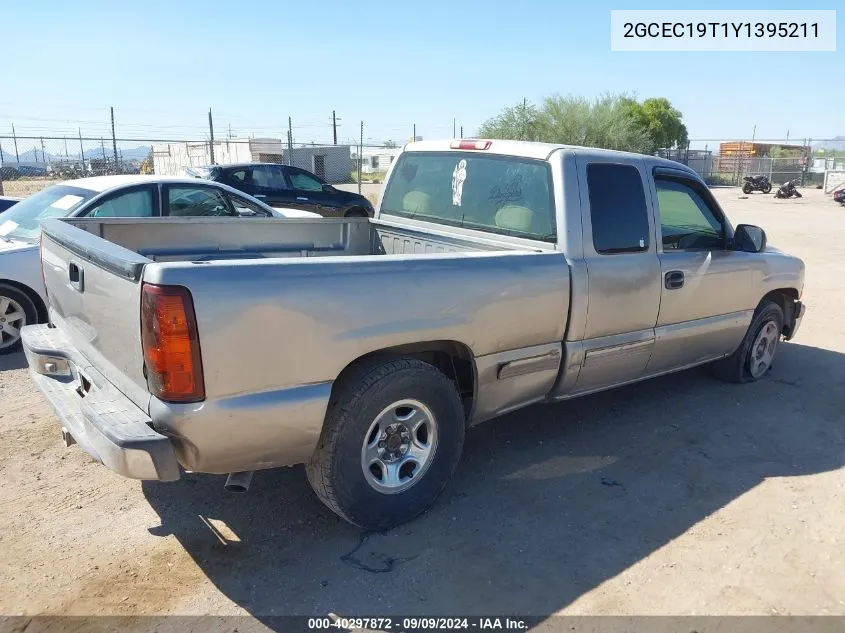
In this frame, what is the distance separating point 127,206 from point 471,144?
382 cm

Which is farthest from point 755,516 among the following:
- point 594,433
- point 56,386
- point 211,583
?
point 56,386

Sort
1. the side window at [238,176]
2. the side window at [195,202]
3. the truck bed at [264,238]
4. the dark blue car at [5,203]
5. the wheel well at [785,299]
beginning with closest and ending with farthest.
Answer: the truck bed at [264,238], the wheel well at [785,299], the side window at [195,202], the dark blue car at [5,203], the side window at [238,176]

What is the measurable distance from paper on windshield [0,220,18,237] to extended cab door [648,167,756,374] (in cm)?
585

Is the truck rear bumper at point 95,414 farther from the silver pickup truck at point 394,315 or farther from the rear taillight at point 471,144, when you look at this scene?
the rear taillight at point 471,144

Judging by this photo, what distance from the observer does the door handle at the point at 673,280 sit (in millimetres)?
4488

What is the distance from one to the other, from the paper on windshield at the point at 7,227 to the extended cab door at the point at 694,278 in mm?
5847

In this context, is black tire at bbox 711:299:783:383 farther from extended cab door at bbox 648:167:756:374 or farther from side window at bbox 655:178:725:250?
side window at bbox 655:178:725:250

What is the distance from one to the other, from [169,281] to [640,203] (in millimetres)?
3043

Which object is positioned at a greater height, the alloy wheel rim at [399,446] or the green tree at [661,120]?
the green tree at [661,120]

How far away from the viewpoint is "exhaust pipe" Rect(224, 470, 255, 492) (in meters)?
3.06

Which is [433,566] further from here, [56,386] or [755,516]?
[56,386]

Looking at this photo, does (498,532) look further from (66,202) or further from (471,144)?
(66,202)

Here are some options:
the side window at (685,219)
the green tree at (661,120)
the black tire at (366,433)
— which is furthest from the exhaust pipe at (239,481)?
the green tree at (661,120)

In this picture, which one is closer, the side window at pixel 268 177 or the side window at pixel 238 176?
the side window at pixel 238 176
